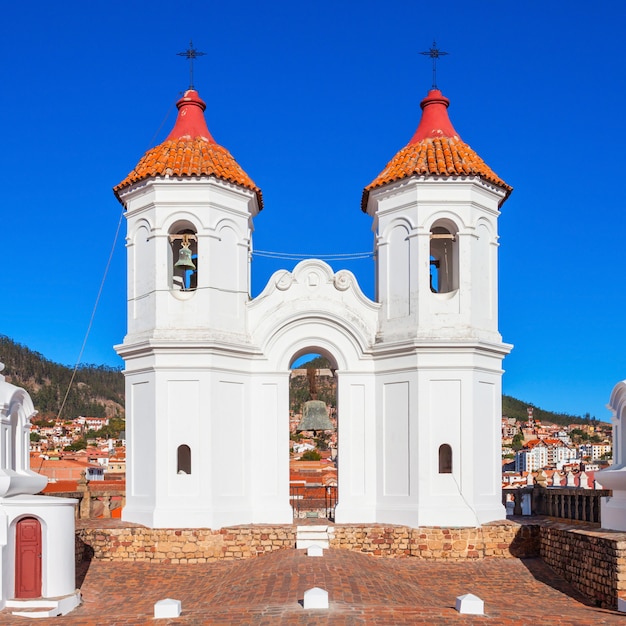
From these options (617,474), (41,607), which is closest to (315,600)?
(41,607)

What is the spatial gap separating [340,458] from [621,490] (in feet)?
21.2

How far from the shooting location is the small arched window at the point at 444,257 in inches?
804

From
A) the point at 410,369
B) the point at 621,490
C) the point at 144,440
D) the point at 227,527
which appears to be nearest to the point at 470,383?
the point at 410,369

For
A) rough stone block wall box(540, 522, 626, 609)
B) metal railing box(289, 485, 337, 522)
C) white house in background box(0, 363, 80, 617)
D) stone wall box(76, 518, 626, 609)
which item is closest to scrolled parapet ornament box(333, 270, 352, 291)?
metal railing box(289, 485, 337, 522)

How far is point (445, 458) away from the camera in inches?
758

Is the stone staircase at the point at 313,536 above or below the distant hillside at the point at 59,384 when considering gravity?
below

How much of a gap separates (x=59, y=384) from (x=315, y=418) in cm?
10949

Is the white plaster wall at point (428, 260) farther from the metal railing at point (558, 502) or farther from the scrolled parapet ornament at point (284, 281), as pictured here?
the metal railing at point (558, 502)

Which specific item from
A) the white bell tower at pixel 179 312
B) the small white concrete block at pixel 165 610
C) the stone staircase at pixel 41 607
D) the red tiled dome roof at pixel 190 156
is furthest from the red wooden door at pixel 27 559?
the red tiled dome roof at pixel 190 156

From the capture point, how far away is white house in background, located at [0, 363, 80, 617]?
14.6 meters

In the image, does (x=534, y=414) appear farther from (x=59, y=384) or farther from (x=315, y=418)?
(x=315, y=418)

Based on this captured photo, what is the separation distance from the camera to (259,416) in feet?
65.8

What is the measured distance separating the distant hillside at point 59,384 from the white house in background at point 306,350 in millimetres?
99325

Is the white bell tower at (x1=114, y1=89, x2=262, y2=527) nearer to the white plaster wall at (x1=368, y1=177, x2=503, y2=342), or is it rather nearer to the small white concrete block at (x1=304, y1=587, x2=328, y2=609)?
the white plaster wall at (x1=368, y1=177, x2=503, y2=342)
